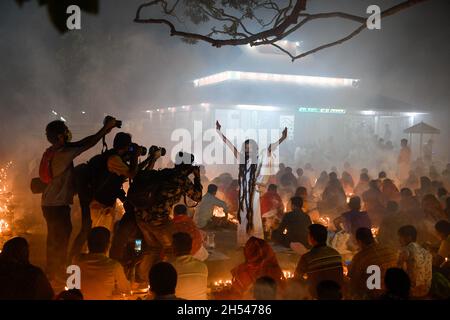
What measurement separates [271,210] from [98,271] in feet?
16.0

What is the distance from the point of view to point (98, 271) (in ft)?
13.9

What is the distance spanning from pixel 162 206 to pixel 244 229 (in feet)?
8.97

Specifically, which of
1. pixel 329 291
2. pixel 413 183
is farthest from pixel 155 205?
pixel 413 183

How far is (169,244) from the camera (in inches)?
206

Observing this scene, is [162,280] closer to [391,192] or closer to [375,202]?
[375,202]

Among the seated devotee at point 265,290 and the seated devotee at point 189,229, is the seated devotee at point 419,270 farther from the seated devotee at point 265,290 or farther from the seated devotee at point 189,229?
the seated devotee at point 189,229

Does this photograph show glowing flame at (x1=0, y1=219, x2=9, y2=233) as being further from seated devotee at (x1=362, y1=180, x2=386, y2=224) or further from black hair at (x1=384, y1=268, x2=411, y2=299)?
seated devotee at (x1=362, y1=180, x2=386, y2=224)

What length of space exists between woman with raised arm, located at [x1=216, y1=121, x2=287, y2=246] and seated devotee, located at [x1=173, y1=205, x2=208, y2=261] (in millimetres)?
1150

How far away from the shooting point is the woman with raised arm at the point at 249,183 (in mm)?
7371

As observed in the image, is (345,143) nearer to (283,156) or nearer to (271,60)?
(283,156)

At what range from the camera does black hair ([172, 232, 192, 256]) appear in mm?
4361

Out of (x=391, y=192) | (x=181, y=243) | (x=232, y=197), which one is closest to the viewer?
(x=181, y=243)

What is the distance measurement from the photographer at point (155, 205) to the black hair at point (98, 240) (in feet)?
2.93
